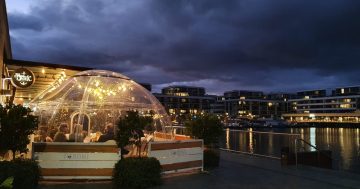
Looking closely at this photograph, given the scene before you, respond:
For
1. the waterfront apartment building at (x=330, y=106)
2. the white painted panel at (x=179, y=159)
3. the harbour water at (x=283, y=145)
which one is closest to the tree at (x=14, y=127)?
the white painted panel at (x=179, y=159)

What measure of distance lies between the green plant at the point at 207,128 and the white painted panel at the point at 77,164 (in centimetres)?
435

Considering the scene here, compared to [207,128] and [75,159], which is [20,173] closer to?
[75,159]

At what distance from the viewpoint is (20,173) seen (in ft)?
27.3

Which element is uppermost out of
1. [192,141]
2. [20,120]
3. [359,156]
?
[20,120]

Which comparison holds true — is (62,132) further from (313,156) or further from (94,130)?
(313,156)

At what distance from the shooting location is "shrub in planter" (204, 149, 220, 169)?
13203mm

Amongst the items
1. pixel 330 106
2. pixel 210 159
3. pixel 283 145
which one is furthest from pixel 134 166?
pixel 330 106

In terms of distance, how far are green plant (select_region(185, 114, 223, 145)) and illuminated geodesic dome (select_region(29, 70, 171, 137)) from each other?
1644 mm

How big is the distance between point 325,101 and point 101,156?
18084 cm

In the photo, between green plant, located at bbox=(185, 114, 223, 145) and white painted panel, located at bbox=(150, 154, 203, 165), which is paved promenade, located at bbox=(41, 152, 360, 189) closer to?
white painted panel, located at bbox=(150, 154, 203, 165)

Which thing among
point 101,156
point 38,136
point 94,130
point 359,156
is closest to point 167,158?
point 101,156

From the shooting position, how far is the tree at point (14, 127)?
8711 millimetres

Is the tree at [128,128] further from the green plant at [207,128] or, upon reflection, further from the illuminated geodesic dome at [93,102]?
the green plant at [207,128]

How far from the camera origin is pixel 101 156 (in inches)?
402
